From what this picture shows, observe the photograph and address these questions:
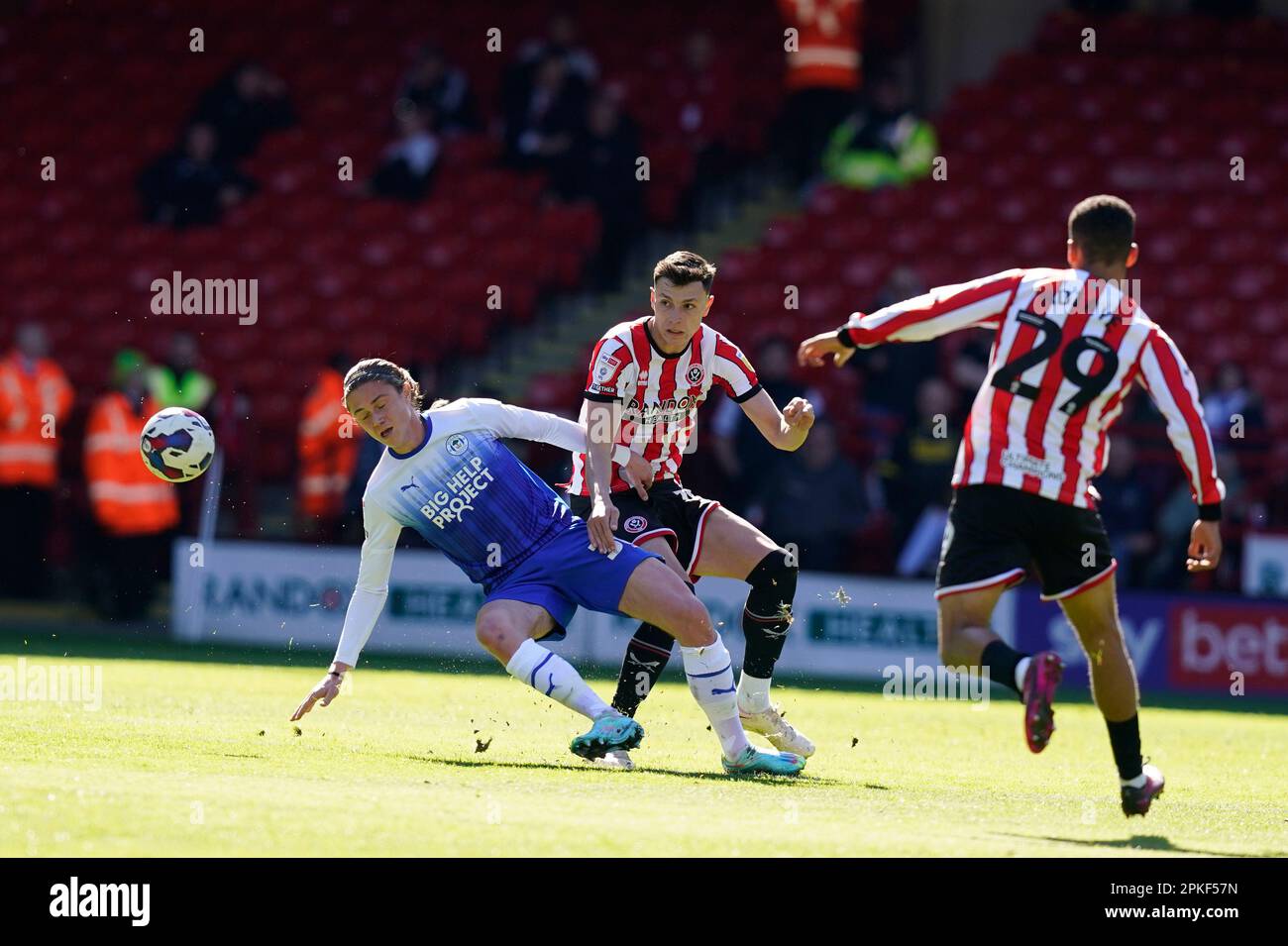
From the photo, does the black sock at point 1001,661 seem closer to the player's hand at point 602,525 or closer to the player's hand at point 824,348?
the player's hand at point 824,348

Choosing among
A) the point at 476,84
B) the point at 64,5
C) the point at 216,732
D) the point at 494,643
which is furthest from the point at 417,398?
the point at 64,5

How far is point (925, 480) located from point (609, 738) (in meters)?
7.77

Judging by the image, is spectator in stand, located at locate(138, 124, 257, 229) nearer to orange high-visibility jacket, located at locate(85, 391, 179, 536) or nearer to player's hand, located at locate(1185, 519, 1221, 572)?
orange high-visibility jacket, located at locate(85, 391, 179, 536)

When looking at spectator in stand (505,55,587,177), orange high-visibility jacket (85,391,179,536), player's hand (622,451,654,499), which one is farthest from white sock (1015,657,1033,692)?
spectator in stand (505,55,587,177)

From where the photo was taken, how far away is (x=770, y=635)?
28.5ft

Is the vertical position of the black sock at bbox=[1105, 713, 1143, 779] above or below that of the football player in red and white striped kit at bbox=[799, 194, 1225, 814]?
below

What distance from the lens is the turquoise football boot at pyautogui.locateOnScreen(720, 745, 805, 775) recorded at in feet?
26.2

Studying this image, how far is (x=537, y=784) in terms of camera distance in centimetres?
734

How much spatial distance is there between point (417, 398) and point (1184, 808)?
3.43m

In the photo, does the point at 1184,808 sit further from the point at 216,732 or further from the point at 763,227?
the point at 763,227

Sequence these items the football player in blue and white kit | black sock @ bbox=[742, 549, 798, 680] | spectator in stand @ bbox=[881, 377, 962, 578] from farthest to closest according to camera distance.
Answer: spectator in stand @ bbox=[881, 377, 962, 578] → black sock @ bbox=[742, 549, 798, 680] → the football player in blue and white kit

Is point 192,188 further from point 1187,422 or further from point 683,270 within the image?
point 1187,422

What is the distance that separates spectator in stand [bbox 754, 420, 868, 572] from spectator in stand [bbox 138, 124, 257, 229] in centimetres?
783

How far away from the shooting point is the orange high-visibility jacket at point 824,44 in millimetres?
19359
